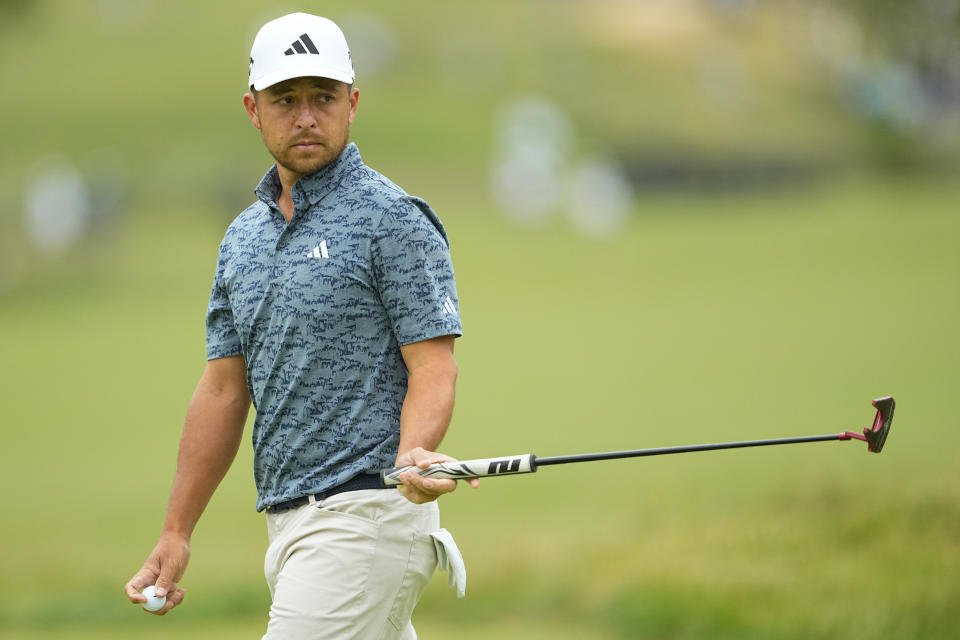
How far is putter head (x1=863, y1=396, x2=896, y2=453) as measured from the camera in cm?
280

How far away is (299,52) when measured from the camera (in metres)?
2.91

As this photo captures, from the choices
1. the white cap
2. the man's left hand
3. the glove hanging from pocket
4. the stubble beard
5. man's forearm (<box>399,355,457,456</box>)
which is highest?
the white cap

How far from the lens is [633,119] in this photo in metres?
14.1

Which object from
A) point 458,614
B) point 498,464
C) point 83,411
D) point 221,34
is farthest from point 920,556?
point 221,34

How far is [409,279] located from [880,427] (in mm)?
1052

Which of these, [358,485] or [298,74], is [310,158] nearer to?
[298,74]

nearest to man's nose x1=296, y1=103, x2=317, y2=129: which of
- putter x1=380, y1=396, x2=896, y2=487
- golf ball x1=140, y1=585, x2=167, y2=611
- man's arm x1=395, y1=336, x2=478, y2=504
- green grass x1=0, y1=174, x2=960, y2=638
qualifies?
man's arm x1=395, y1=336, x2=478, y2=504

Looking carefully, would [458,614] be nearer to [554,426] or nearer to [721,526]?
[721,526]

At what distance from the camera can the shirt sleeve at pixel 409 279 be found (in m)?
2.83

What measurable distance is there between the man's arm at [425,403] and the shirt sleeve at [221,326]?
53 cm

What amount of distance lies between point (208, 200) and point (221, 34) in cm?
198

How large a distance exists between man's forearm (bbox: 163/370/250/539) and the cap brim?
2.46 ft

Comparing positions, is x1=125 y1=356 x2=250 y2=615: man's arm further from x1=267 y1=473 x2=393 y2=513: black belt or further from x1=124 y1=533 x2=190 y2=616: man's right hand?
x1=267 y1=473 x2=393 y2=513: black belt

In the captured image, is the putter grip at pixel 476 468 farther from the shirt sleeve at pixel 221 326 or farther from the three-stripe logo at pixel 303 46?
the three-stripe logo at pixel 303 46
